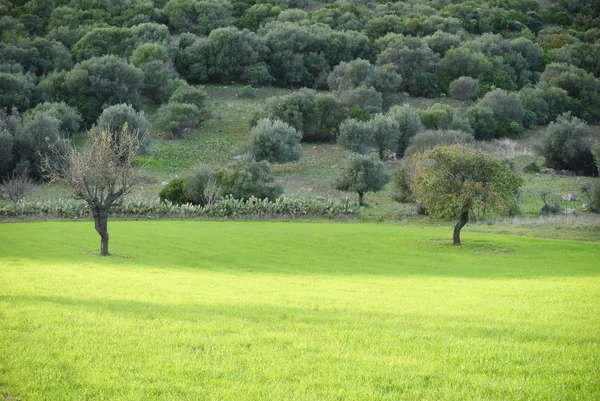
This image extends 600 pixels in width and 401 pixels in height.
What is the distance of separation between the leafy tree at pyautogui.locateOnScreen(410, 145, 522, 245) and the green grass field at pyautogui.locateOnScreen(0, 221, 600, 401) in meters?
10.7

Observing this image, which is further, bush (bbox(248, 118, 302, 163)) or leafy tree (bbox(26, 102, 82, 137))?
leafy tree (bbox(26, 102, 82, 137))

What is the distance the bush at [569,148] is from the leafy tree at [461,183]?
4488cm

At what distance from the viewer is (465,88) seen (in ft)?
353

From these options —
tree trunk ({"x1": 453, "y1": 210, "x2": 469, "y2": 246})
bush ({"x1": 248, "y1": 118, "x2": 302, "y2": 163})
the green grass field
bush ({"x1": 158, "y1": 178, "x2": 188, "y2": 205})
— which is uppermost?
bush ({"x1": 248, "y1": 118, "x2": 302, "y2": 163})

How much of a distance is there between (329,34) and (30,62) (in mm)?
56815

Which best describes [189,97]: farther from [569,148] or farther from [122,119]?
[569,148]

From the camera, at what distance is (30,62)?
336 ft

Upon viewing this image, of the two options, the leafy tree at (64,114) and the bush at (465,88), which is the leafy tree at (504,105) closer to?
the bush at (465,88)

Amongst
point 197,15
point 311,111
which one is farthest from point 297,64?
point 197,15

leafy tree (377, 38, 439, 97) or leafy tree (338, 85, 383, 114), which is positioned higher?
leafy tree (377, 38, 439, 97)

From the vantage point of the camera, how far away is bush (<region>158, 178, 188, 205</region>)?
58.8 metres

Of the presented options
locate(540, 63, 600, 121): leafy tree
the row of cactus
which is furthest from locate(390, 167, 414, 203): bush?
locate(540, 63, 600, 121): leafy tree

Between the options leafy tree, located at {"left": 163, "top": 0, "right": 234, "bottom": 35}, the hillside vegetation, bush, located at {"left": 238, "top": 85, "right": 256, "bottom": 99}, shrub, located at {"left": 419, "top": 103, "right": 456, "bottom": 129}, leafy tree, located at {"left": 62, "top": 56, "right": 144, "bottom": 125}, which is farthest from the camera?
leafy tree, located at {"left": 163, "top": 0, "right": 234, "bottom": 35}

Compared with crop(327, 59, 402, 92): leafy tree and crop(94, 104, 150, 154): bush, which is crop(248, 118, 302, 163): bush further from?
crop(327, 59, 402, 92): leafy tree
